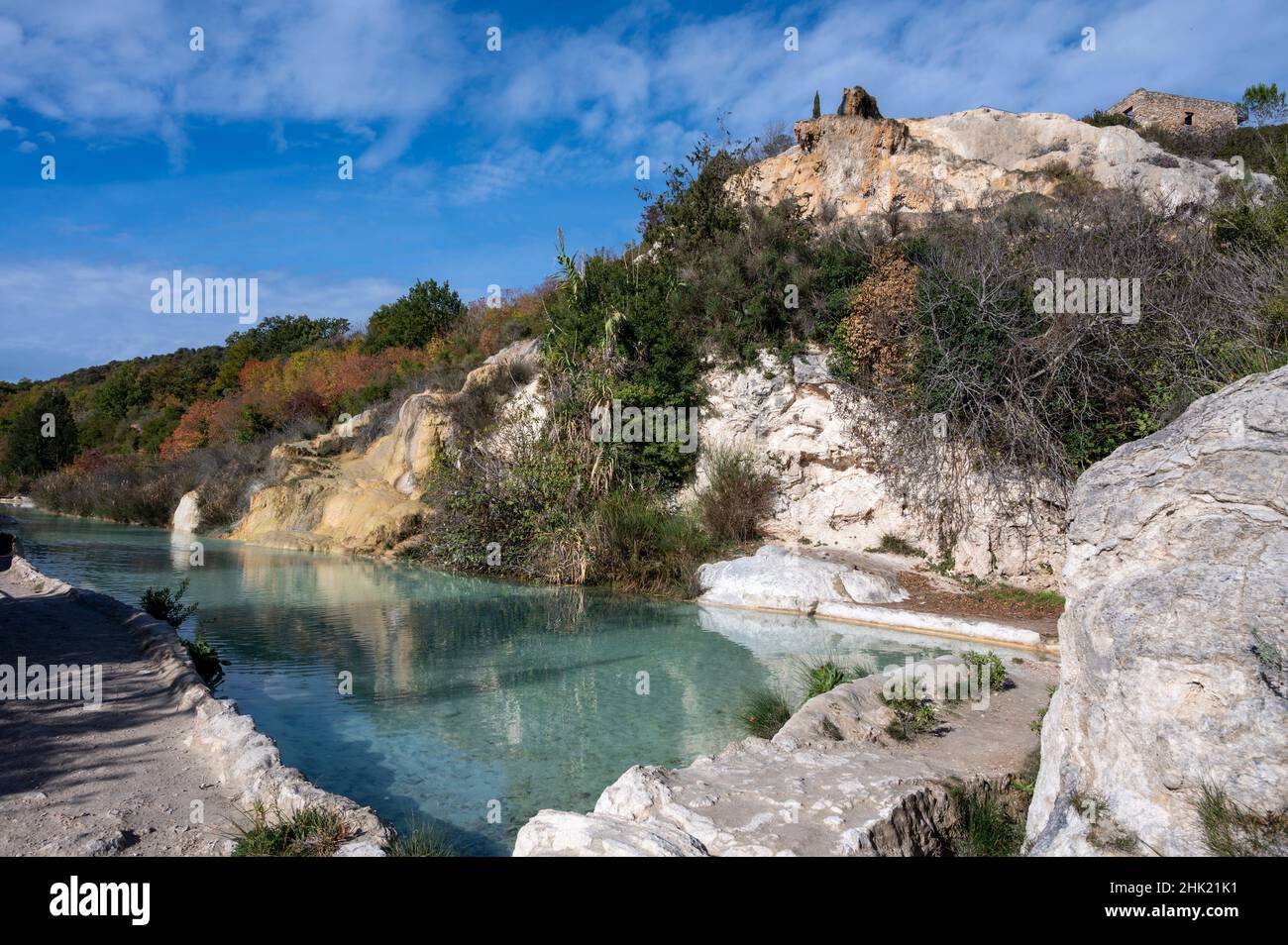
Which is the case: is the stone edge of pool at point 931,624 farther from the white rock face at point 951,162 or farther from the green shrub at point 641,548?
the white rock face at point 951,162

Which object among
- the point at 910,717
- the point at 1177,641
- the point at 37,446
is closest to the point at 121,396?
the point at 37,446

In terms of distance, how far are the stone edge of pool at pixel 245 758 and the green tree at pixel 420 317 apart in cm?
2503

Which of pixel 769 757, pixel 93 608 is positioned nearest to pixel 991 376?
pixel 769 757

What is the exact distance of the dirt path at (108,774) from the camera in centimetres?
415

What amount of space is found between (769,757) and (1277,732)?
279 cm

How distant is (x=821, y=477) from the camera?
50.1 feet

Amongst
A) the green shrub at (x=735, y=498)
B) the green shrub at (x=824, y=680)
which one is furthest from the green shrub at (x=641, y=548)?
the green shrub at (x=824, y=680)

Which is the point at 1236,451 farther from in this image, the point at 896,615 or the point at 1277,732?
the point at 896,615

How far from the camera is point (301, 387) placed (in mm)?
32062

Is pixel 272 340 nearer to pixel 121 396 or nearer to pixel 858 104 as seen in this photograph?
pixel 121 396

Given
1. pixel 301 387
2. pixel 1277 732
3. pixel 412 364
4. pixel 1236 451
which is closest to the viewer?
pixel 1277 732

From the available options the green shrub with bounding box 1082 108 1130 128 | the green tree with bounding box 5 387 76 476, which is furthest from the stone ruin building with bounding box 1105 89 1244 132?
the green tree with bounding box 5 387 76 476

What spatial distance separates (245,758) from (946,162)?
2182cm

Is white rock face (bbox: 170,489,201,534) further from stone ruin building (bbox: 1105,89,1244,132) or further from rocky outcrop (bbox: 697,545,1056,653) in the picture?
stone ruin building (bbox: 1105,89,1244,132)
